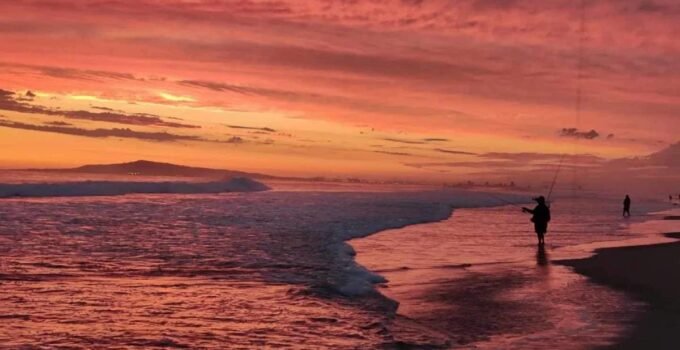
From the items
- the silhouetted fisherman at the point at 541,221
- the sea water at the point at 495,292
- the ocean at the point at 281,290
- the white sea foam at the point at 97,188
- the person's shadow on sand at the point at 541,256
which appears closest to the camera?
the ocean at the point at 281,290

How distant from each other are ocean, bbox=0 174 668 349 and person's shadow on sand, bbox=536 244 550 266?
138 mm

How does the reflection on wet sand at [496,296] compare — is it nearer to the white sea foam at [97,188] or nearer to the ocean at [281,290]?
the ocean at [281,290]

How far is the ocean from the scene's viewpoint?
9766 millimetres

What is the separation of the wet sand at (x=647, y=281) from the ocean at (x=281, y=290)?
40cm

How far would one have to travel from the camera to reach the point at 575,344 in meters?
9.29

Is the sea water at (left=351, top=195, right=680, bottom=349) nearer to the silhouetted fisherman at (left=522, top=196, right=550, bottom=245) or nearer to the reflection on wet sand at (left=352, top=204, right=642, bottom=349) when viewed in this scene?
the reflection on wet sand at (left=352, top=204, right=642, bottom=349)

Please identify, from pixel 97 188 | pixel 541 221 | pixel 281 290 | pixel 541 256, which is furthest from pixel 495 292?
pixel 97 188

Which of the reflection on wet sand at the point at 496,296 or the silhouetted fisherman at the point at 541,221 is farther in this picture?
the silhouetted fisherman at the point at 541,221

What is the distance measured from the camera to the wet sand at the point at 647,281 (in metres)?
9.83

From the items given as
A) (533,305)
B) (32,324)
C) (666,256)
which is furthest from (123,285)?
(666,256)

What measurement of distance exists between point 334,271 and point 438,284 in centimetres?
249

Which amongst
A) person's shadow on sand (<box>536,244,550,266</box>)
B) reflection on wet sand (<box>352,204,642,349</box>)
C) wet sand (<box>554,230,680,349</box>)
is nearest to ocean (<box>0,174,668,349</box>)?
reflection on wet sand (<box>352,204,642,349</box>)

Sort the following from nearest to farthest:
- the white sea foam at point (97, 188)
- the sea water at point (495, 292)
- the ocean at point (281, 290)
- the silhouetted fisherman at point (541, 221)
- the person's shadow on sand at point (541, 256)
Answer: the ocean at point (281, 290) < the sea water at point (495, 292) < the person's shadow on sand at point (541, 256) < the silhouetted fisherman at point (541, 221) < the white sea foam at point (97, 188)

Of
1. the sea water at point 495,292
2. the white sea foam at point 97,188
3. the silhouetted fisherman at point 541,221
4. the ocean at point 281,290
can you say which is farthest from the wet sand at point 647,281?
the white sea foam at point 97,188
